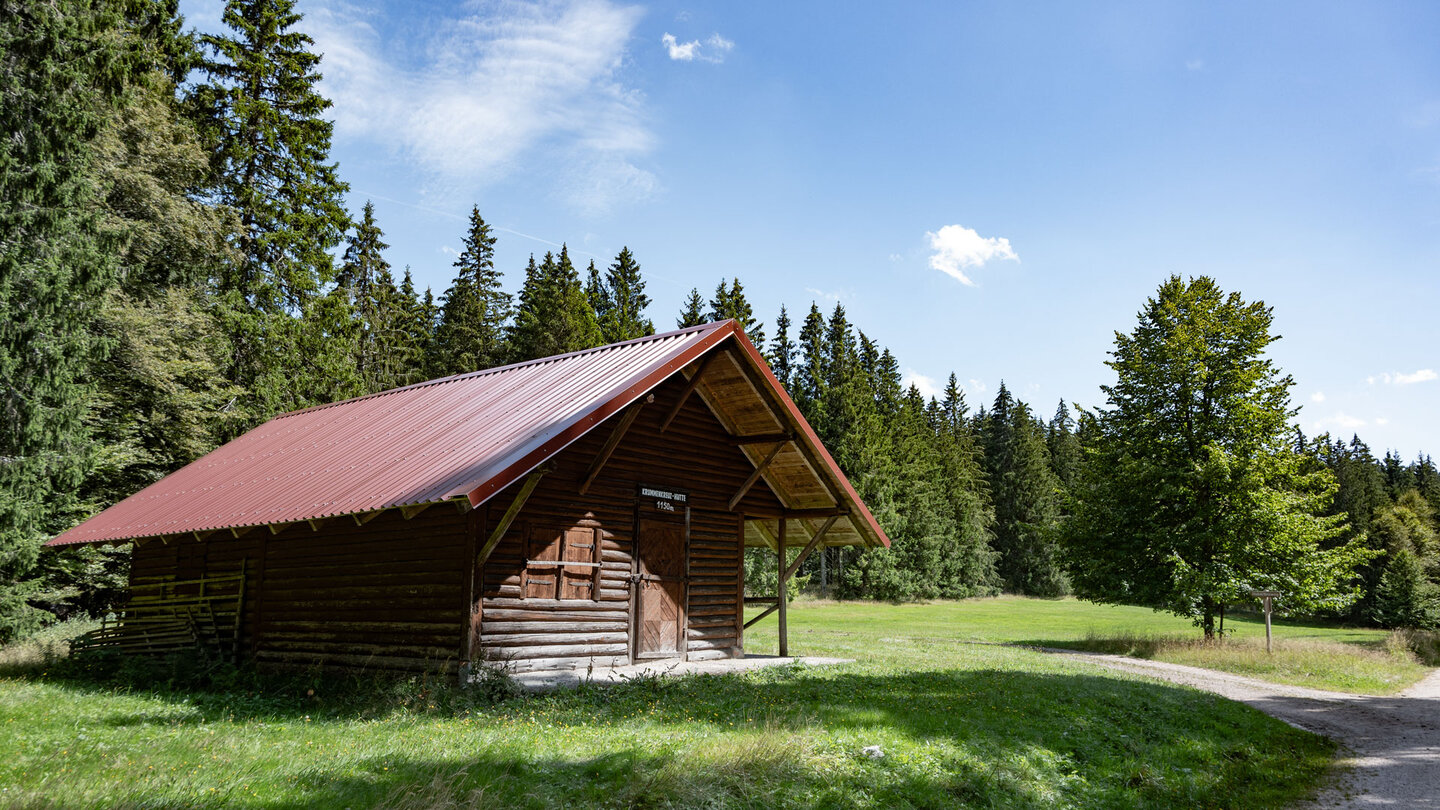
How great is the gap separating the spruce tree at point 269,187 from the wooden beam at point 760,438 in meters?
18.1

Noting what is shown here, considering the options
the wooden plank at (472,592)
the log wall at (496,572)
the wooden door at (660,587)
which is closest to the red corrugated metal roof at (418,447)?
the log wall at (496,572)

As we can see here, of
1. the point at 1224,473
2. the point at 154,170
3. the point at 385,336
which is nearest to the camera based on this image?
the point at 1224,473

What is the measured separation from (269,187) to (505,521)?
962 inches

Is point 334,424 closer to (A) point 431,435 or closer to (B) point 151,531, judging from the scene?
(B) point 151,531

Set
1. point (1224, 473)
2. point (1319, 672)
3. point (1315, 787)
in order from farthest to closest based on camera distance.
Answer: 1. point (1224, 473)
2. point (1319, 672)
3. point (1315, 787)

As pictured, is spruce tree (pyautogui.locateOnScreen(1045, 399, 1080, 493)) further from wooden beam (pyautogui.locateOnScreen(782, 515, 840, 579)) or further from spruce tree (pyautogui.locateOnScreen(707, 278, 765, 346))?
wooden beam (pyautogui.locateOnScreen(782, 515, 840, 579))

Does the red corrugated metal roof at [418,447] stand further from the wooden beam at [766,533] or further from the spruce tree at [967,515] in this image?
the spruce tree at [967,515]

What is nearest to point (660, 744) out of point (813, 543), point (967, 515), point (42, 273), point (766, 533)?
point (813, 543)

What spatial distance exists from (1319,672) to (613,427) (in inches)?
723

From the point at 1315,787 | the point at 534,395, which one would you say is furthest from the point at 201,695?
the point at 1315,787

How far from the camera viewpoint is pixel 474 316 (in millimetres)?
55938

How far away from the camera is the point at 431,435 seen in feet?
49.8

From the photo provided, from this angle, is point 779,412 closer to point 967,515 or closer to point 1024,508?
point 967,515

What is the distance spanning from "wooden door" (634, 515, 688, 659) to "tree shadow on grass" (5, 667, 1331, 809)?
2236 millimetres
